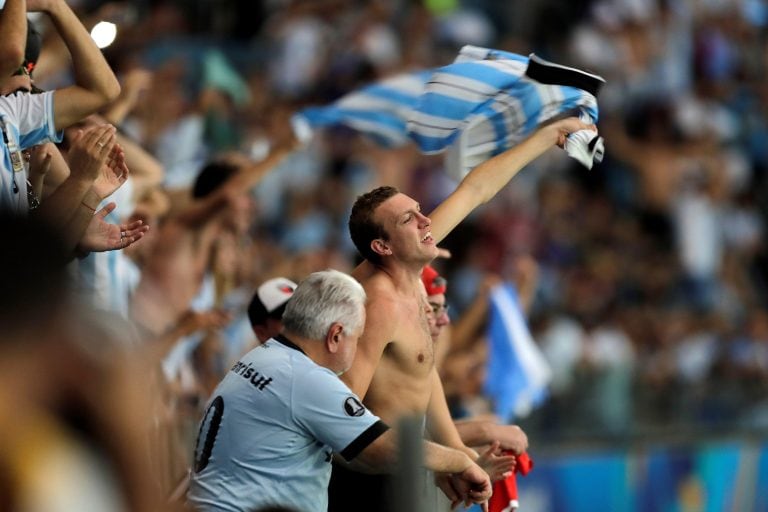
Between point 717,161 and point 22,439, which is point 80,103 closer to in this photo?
point 22,439

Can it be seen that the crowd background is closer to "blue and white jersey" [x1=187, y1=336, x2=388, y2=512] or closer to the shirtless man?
the shirtless man

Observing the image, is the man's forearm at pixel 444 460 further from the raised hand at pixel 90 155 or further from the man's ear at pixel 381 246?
the raised hand at pixel 90 155

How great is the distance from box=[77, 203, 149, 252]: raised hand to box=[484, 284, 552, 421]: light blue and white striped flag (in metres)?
4.65

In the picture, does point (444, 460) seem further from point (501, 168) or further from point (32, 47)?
point (32, 47)

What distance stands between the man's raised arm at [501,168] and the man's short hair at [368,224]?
1.70 feet

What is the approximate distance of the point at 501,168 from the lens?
7.05 meters

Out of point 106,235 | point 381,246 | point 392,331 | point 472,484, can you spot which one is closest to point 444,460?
point 472,484

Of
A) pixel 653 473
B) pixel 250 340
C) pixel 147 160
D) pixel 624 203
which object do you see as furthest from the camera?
pixel 624 203

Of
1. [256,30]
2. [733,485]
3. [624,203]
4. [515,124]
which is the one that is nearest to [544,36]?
[624,203]

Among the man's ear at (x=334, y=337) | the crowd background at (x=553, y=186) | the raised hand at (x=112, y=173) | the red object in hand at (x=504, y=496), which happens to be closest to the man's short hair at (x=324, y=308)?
the man's ear at (x=334, y=337)

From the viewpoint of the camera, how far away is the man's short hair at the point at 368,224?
250 inches

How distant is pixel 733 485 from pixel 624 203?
5.18m

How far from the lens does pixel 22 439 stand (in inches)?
107

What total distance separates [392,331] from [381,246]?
14.8 inches
